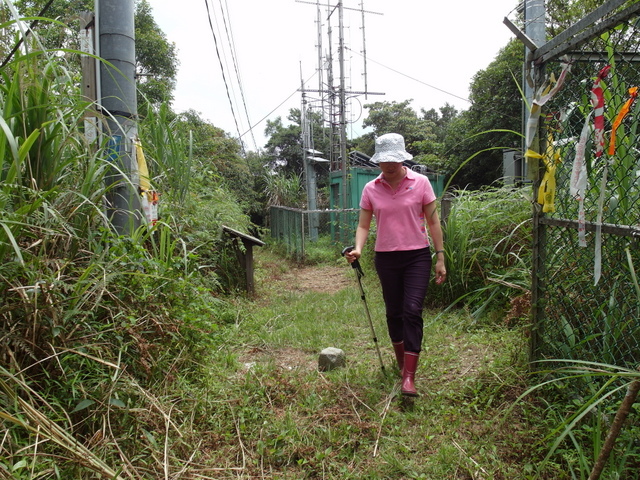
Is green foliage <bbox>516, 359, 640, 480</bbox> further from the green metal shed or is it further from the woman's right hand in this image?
the green metal shed

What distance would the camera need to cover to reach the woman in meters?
2.85

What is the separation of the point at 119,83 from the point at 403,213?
2100mm

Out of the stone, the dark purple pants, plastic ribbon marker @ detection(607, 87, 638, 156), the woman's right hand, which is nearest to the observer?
plastic ribbon marker @ detection(607, 87, 638, 156)

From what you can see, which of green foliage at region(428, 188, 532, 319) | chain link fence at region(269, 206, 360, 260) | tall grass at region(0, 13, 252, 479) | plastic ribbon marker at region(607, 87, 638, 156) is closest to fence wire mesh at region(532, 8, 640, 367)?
plastic ribbon marker at region(607, 87, 638, 156)

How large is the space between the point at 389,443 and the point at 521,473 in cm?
65

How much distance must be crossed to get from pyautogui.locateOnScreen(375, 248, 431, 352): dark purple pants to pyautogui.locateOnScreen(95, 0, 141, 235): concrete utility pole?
1728 mm

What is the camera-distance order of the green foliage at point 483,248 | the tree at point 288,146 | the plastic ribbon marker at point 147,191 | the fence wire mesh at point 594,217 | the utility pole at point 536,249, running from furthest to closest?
the tree at point 288,146 < the green foliage at point 483,248 < the plastic ribbon marker at point 147,191 < the utility pole at point 536,249 < the fence wire mesh at point 594,217

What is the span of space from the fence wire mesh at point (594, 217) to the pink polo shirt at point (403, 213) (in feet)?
2.43

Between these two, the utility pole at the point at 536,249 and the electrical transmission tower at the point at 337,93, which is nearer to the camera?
the utility pole at the point at 536,249

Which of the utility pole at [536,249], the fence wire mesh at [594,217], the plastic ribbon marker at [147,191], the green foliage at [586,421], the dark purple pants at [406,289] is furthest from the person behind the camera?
the plastic ribbon marker at [147,191]

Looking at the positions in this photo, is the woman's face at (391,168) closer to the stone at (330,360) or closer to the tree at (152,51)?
the stone at (330,360)

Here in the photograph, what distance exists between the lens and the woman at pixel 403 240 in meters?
2.85

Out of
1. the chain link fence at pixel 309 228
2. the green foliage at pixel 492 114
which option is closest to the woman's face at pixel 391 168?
the chain link fence at pixel 309 228

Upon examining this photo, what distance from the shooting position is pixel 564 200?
2.39 metres
